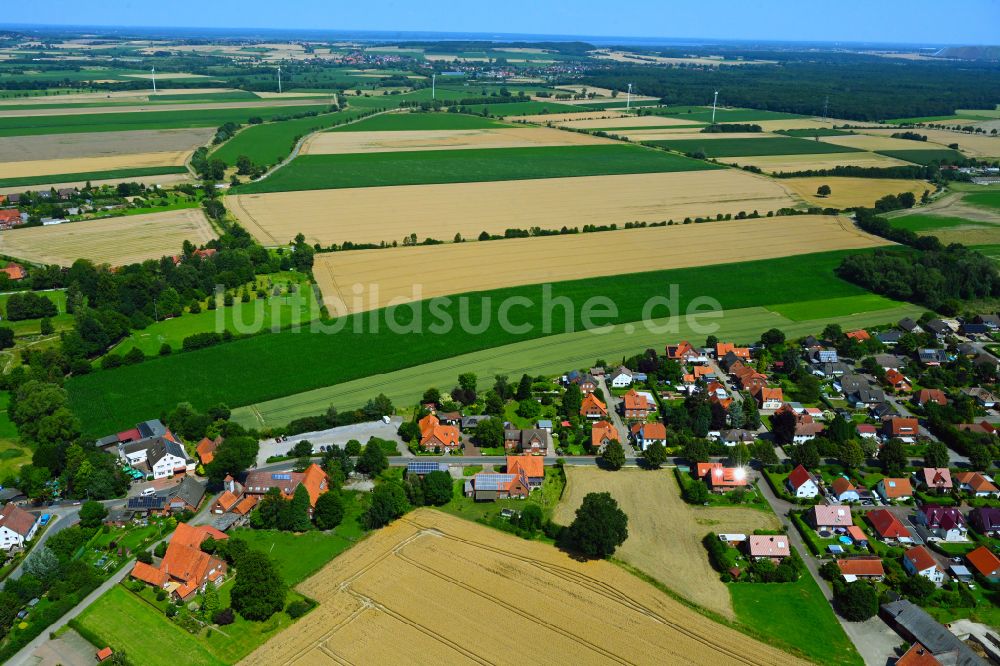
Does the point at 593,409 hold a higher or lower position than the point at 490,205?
lower

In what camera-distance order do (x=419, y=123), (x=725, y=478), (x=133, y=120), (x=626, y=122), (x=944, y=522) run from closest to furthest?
(x=944, y=522) < (x=725, y=478) < (x=133, y=120) < (x=419, y=123) < (x=626, y=122)

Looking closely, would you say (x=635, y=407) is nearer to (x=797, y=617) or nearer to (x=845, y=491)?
(x=845, y=491)

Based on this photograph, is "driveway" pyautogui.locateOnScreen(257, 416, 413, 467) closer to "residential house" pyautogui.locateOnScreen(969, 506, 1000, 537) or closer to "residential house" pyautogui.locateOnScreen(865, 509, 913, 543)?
"residential house" pyautogui.locateOnScreen(865, 509, 913, 543)

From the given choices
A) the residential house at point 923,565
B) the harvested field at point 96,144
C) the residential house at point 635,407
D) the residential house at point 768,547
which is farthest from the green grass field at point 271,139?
the residential house at point 923,565

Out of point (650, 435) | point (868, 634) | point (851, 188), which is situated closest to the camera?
point (868, 634)

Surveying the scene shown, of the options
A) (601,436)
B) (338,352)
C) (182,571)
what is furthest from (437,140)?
(182,571)

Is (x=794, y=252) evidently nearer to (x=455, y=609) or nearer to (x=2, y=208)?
(x=455, y=609)

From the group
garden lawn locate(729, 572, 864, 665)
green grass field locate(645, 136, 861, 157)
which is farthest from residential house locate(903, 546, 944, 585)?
green grass field locate(645, 136, 861, 157)

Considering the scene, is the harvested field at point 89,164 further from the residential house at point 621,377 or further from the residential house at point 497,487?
the residential house at point 497,487
